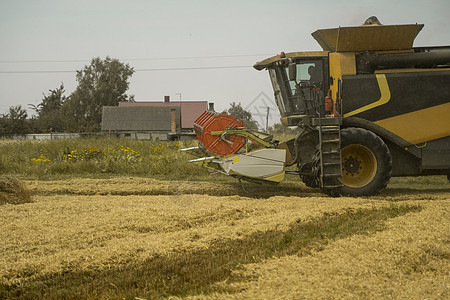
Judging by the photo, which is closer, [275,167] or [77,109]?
[275,167]

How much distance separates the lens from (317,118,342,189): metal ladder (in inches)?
296

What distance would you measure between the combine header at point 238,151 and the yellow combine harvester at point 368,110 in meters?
0.04

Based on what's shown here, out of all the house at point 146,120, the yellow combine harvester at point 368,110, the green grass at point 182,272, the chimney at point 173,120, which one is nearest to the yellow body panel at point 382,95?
the yellow combine harvester at point 368,110

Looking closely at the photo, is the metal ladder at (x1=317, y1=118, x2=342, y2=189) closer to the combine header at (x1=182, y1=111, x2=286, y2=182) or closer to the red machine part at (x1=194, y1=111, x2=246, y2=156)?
the combine header at (x1=182, y1=111, x2=286, y2=182)

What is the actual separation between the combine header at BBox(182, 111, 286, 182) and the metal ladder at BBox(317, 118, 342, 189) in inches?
29.6

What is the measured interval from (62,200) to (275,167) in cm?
359

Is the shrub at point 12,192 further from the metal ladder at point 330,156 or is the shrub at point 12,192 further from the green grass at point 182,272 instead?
the metal ladder at point 330,156

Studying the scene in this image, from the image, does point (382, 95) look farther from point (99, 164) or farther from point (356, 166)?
point (99, 164)

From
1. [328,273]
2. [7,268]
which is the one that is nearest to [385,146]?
[328,273]

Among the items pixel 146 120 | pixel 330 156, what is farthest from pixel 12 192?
pixel 146 120

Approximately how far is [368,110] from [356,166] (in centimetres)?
98

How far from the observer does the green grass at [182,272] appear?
129 inches

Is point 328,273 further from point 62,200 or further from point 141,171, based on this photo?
point 141,171

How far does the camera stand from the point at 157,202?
284 inches
